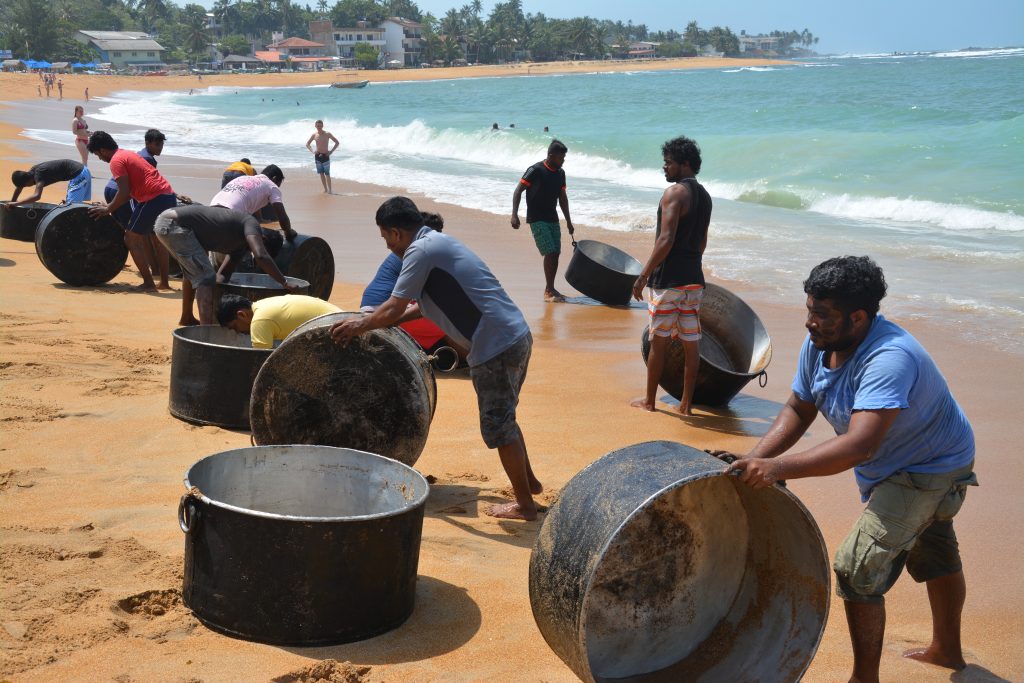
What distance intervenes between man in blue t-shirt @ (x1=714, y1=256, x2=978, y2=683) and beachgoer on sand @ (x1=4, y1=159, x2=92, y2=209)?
36.5ft

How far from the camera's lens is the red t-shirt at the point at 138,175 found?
34.1 feet

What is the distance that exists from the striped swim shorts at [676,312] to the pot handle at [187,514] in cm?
429

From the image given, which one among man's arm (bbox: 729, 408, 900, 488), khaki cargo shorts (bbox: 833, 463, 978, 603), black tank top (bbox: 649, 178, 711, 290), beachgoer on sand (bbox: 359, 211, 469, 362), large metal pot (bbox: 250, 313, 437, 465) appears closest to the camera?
man's arm (bbox: 729, 408, 900, 488)

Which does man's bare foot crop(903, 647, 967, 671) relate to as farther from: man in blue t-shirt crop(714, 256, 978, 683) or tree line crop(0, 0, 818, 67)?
tree line crop(0, 0, 818, 67)

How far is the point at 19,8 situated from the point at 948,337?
131607 millimetres

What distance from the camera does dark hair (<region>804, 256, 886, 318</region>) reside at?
3584 millimetres

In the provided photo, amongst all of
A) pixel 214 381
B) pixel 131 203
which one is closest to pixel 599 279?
pixel 131 203

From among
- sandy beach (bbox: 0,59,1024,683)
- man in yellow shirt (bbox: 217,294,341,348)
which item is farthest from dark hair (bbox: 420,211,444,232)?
sandy beach (bbox: 0,59,1024,683)

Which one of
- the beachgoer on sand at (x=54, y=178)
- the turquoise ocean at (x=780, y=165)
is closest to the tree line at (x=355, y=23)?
the turquoise ocean at (x=780, y=165)

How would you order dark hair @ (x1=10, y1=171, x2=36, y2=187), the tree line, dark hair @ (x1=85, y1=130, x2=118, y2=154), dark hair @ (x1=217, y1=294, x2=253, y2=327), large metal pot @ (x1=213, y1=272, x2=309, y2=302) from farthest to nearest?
the tree line → dark hair @ (x1=10, y1=171, x2=36, y2=187) → dark hair @ (x1=85, y1=130, x2=118, y2=154) → large metal pot @ (x1=213, y1=272, x2=309, y2=302) → dark hair @ (x1=217, y1=294, x2=253, y2=327)

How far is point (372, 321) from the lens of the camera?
520 centimetres

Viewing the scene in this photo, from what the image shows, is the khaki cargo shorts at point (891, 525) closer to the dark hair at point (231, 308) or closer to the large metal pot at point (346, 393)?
the large metal pot at point (346, 393)

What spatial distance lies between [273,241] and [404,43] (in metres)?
156

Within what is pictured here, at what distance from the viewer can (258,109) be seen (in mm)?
65062
